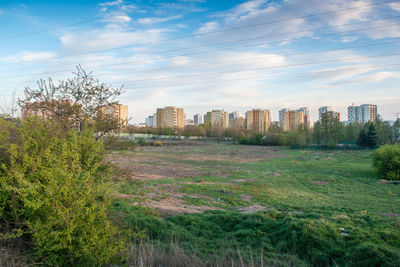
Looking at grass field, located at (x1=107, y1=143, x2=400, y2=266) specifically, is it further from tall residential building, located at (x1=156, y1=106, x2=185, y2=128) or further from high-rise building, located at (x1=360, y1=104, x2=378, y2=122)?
high-rise building, located at (x1=360, y1=104, x2=378, y2=122)

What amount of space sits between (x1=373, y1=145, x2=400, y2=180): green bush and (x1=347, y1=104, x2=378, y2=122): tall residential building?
476 feet

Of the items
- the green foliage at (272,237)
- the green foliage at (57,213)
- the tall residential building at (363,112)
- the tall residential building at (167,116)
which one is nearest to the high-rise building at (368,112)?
the tall residential building at (363,112)

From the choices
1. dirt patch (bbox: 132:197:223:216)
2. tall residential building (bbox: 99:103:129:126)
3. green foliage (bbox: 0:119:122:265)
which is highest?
tall residential building (bbox: 99:103:129:126)

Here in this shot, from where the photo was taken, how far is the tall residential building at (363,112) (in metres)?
149

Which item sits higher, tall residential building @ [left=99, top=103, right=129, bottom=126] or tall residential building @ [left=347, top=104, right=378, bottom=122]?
tall residential building @ [left=347, top=104, right=378, bottom=122]

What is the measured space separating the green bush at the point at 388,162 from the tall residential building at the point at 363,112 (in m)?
145

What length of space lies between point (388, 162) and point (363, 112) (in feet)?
510

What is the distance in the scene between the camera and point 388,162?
2209cm

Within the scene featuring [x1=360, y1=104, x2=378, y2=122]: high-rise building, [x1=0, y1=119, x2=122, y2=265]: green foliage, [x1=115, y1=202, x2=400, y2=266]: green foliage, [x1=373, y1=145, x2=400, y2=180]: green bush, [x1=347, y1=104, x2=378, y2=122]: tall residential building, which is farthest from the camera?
[x1=347, y1=104, x2=378, y2=122]: tall residential building

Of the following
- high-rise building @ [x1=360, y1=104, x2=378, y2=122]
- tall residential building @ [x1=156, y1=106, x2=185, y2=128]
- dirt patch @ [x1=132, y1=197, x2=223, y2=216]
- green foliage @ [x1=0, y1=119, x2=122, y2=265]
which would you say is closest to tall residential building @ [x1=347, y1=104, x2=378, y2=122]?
high-rise building @ [x1=360, y1=104, x2=378, y2=122]

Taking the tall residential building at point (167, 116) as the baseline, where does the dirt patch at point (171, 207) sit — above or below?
below

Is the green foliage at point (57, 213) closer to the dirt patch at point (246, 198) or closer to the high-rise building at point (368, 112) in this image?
the dirt patch at point (246, 198)

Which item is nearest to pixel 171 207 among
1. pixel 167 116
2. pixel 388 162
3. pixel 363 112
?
pixel 388 162

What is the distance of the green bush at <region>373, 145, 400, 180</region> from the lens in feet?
69.4
